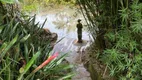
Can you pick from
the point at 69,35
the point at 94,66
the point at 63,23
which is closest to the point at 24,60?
the point at 94,66

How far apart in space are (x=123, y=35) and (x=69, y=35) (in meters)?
1.77

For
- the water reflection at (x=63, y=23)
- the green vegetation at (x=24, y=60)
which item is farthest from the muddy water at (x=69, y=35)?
the green vegetation at (x=24, y=60)

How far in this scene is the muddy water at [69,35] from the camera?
246 centimetres

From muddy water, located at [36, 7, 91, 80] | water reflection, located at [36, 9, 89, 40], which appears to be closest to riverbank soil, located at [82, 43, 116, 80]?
muddy water, located at [36, 7, 91, 80]

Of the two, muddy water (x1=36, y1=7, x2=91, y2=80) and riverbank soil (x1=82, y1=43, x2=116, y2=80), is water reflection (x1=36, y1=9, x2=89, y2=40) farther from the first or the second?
riverbank soil (x1=82, y1=43, x2=116, y2=80)

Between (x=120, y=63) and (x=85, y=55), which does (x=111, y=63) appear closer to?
(x=120, y=63)

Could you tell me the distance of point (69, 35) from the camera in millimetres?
3629

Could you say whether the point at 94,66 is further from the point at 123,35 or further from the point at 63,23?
the point at 63,23

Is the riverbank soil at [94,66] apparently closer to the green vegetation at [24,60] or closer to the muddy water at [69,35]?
the muddy water at [69,35]

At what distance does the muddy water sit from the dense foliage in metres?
0.38

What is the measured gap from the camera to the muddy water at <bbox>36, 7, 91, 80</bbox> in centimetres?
246

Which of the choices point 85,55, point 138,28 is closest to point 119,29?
point 138,28

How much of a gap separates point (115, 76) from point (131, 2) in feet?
2.31

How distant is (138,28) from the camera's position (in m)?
1.67
